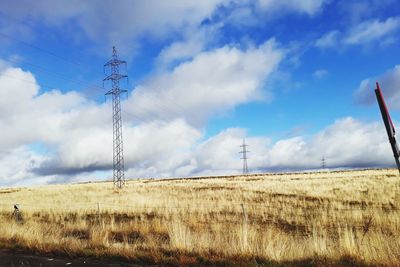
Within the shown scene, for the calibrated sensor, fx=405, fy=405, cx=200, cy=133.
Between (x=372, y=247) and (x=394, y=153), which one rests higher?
(x=394, y=153)

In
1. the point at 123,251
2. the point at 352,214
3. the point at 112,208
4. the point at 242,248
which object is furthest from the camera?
the point at 112,208

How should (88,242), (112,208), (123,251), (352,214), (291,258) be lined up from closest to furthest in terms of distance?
(291,258)
(123,251)
(88,242)
(352,214)
(112,208)

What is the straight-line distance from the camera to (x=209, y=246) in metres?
9.83

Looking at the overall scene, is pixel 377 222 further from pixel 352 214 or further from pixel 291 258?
pixel 291 258

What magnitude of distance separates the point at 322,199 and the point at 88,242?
19588 mm

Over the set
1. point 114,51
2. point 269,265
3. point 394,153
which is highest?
point 114,51

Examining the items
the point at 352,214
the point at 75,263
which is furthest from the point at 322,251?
the point at 352,214

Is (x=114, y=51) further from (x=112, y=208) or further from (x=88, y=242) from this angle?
(x=88, y=242)

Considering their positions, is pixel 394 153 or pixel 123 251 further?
pixel 123 251

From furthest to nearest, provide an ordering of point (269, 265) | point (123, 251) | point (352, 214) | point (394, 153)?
point (352, 214) < point (123, 251) < point (269, 265) < point (394, 153)

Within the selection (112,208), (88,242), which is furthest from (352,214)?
(112,208)

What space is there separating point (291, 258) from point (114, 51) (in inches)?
1658

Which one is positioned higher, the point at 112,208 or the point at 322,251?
the point at 112,208

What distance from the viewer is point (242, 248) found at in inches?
364
